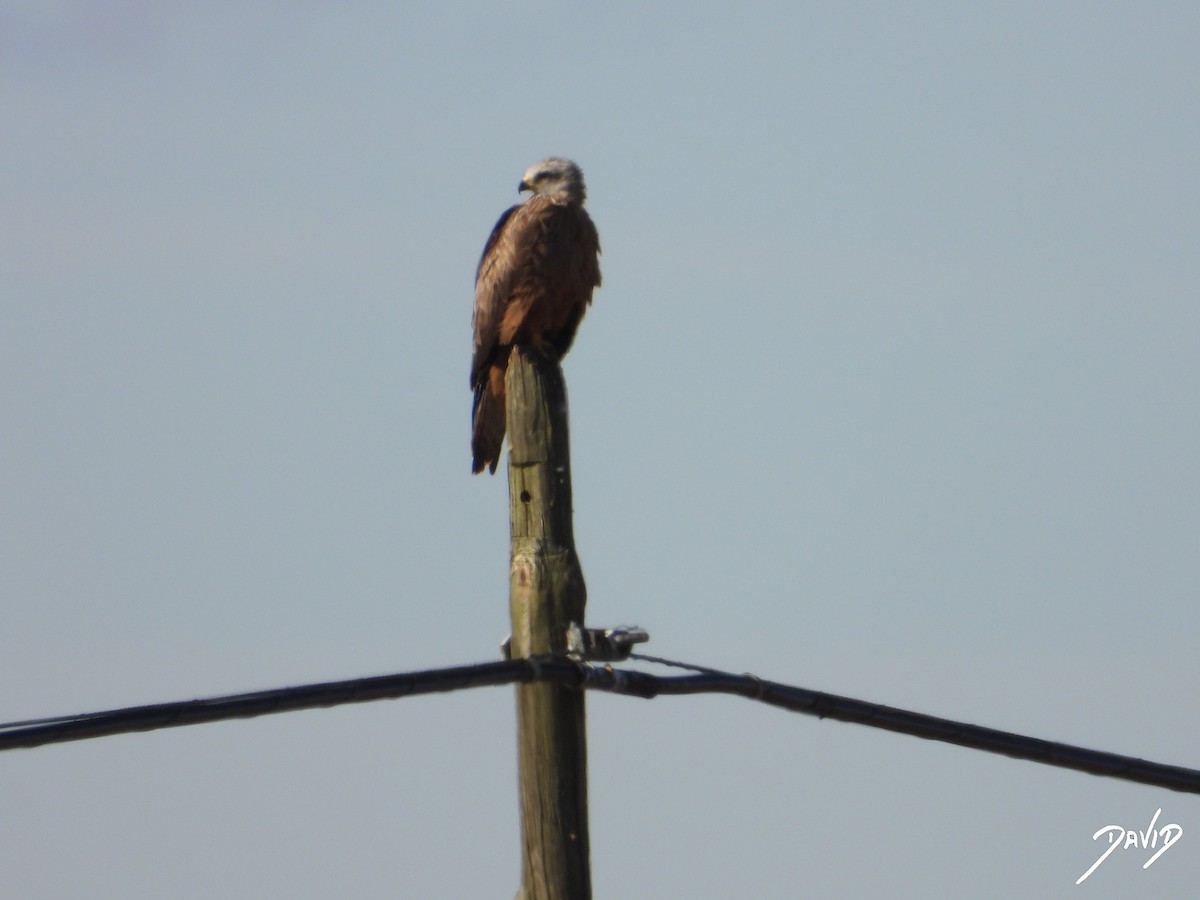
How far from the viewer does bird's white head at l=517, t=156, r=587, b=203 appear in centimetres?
1138

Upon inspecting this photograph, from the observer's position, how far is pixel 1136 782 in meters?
7.19

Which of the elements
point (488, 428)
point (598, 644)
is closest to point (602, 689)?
point (598, 644)

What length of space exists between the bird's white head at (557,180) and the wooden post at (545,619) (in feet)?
15.1

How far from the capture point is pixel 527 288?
10.8 meters

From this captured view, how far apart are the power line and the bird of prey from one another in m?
4.54

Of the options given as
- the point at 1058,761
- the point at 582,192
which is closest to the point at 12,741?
the point at 1058,761

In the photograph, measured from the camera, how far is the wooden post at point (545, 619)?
6.23 meters

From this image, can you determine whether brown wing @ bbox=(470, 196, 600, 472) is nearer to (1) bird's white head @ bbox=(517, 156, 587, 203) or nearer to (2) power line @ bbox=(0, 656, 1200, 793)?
(1) bird's white head @ bbox=(517, 156, 587, 203)

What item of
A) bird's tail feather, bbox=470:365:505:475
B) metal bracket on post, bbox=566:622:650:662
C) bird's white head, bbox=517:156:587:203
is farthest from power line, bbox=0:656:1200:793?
bird's white head, bbox=517:156:587:203

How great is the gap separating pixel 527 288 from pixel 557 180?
3.23 ft

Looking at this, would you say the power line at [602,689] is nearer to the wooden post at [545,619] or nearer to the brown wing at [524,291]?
the wooden post at [545,619]

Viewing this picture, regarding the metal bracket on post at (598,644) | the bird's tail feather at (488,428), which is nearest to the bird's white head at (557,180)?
the bird's tail feather at (488,428)

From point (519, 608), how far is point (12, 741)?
2.06 meters

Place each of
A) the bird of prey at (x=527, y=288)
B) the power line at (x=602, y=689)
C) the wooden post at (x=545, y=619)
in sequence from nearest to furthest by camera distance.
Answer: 1. the power line at (x=602, y=689)
2. the wooden post at (x=545, y=619)
3. the bird of prey at (x=527, y=288)
